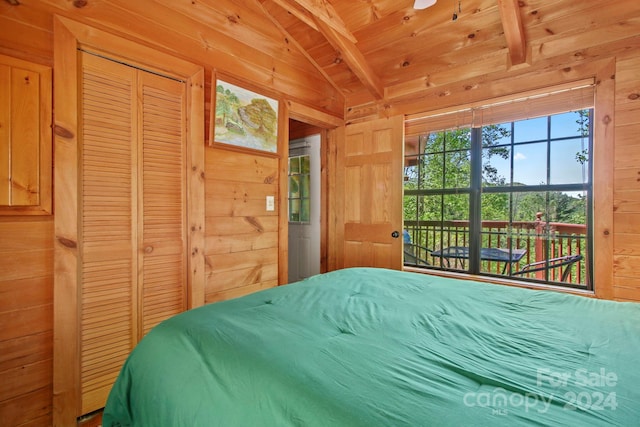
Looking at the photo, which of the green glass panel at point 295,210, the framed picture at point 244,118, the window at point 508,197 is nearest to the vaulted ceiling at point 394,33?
the window at point 508,197

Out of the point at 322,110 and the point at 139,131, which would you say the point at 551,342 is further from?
the point at 322,110

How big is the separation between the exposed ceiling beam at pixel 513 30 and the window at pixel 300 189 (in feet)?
8.02

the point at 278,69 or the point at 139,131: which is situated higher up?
the point at 278,69

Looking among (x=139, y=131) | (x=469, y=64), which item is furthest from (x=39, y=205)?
(x=469, y=64)

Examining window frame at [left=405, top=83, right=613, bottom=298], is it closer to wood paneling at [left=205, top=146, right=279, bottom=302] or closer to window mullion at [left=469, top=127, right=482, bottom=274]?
window mullion at [left=469, top=127, right=482, bottom=274]

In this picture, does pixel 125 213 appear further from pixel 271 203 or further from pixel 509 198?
pixel 509 198

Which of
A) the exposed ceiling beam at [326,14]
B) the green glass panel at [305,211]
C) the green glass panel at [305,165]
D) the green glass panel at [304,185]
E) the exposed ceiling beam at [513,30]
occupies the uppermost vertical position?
the exposed ceiling beam at [326,14]

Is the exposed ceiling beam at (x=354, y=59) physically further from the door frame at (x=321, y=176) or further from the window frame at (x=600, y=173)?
the window frame at (x=600, y=173)

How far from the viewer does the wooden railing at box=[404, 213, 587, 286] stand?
8.91 ft

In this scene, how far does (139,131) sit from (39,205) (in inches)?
27.4

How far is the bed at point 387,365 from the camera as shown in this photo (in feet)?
2.18

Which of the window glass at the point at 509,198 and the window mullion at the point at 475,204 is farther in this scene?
the window mullion at the point at 475,204

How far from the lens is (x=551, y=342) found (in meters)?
0.99

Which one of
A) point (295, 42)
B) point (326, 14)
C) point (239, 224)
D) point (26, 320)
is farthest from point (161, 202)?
point (295, 42)
